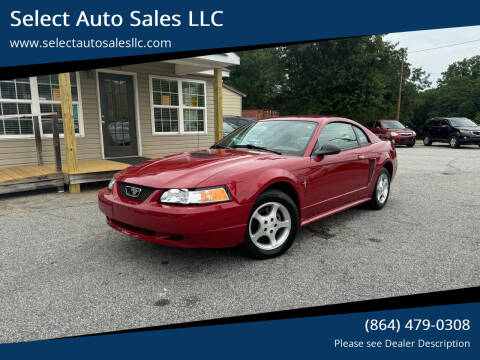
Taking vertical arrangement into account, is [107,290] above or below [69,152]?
below

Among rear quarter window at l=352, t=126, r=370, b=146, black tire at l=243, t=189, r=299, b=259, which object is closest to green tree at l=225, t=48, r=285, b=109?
rear quarter window at l=352, t=126, r=370, b=146

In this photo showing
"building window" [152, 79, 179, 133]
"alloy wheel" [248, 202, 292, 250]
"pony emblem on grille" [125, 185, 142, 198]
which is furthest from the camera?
"building window" [152, 79, 179, 133]

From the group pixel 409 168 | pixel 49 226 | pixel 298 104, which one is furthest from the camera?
pixel 298 104

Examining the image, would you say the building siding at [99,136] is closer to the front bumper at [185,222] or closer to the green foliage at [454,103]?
the front bumper at [185,222]

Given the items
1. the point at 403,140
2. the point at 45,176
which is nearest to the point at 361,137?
the point at 45,176

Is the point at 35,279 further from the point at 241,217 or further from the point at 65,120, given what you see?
the point at 65,120

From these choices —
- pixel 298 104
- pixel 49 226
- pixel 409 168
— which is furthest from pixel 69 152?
pixel 298 104

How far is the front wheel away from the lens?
212 inches

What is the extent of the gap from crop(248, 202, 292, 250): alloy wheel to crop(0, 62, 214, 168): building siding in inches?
257

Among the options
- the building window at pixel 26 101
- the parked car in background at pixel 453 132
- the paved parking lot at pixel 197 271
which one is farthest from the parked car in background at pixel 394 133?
the building window at pixel 26 101

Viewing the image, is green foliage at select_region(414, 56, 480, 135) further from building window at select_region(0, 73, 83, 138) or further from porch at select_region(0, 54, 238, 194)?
building window at select_region(0, 73, 83, 138)

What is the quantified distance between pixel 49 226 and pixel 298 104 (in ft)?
96.4

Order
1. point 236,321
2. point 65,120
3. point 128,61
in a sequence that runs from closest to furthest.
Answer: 1. point 236,321
2. point 65,120
3. point 128,61

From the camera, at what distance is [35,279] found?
10.5 feet
